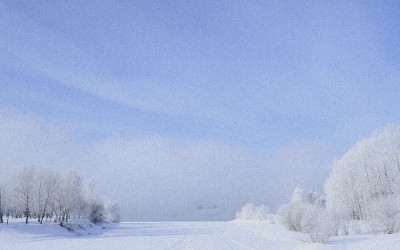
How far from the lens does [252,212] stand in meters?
150

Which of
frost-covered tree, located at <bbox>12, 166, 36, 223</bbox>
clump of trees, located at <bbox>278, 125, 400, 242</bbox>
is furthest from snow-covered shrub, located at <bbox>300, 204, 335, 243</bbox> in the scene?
frost-covered tree, located at <bbox>12, 166, 36, 223</bbox>

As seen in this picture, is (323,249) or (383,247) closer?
(383,247)

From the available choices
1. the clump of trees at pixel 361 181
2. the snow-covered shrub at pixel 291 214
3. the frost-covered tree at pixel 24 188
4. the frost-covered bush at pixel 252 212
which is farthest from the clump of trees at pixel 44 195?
the frost-covered bush at pixel 252 212

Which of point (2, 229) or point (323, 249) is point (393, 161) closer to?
point (323, 249)

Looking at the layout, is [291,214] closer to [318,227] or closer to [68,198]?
[318,227]

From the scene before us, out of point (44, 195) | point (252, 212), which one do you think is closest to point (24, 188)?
point (44, 195)

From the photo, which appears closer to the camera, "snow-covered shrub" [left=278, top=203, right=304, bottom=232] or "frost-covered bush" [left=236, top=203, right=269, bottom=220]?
"snow-covered shrub" [left=278, top=203, right=304, bottom=232]

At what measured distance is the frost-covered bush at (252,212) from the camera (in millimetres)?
139175

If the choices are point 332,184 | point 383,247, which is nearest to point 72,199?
point 332,184

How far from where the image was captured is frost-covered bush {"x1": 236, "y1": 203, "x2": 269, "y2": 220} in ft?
457

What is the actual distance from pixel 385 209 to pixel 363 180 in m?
29.7

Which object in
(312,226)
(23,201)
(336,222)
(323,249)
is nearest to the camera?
(323,249)

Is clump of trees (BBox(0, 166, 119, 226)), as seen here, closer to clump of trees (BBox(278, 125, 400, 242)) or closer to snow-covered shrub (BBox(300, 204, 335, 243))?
clump of trees (BBox(278, 125, 400, 242))

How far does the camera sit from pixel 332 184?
62.6 meters
